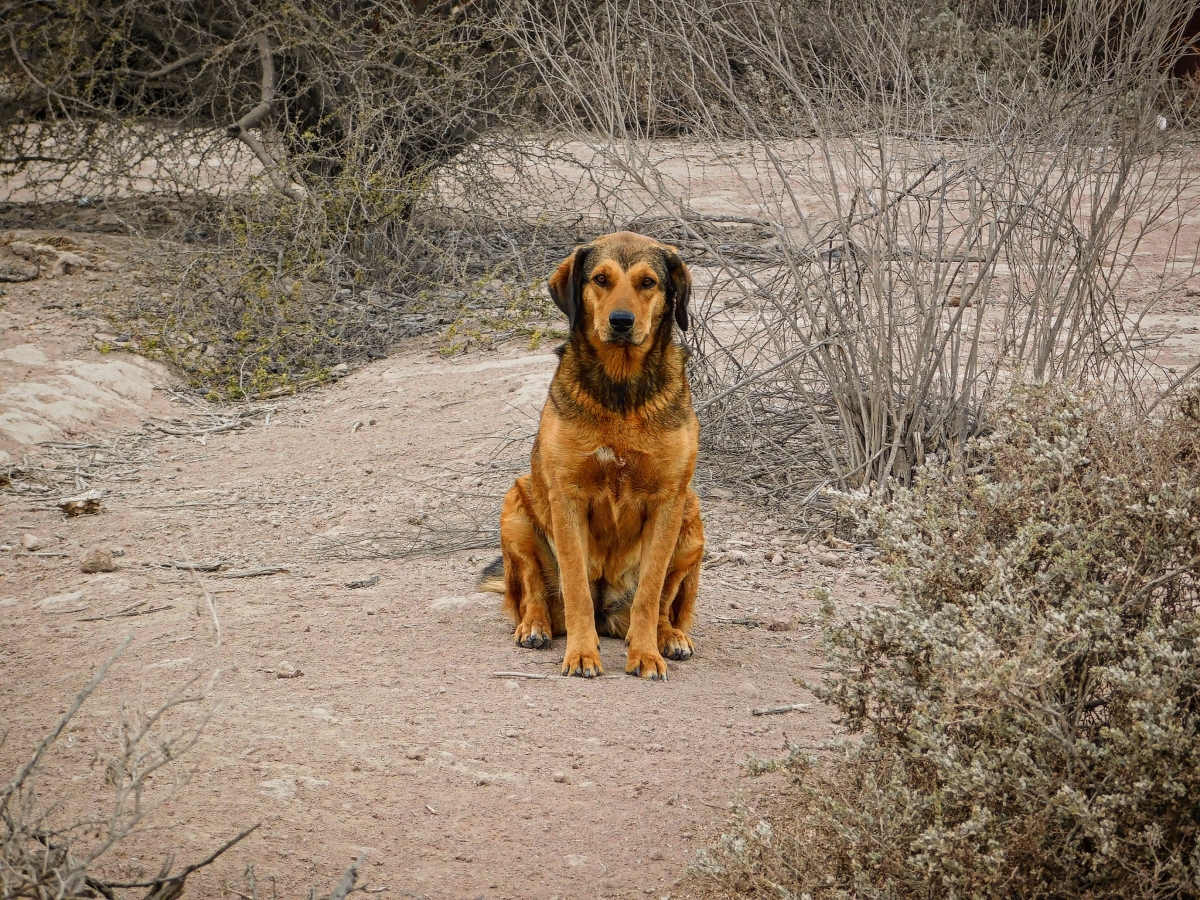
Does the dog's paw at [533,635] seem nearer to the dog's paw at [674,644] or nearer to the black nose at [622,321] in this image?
the dog's paw at [674,644]

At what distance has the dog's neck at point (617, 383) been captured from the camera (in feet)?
15.5

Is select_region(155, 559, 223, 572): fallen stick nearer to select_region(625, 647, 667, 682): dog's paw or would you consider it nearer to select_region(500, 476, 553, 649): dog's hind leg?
select_region(500, 476, 553, 649): dog's hind leg

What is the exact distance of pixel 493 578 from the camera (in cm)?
569

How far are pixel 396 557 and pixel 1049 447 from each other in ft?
13.1

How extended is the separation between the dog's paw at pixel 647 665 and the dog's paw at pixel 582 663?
12 cm

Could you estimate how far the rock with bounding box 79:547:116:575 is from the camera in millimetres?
5984

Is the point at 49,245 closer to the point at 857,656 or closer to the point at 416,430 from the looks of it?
the point at 416,430

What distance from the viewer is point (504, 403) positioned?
8.43 metres

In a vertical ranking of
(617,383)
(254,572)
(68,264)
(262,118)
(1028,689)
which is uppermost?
(262,118)

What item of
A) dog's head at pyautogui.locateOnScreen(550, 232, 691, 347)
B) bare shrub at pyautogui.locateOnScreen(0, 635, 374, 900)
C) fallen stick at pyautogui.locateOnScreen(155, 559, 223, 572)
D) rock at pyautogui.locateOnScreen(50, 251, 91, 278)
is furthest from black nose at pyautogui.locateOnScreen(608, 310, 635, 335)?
rock at pyautogui.locateOnScreen(50, 251, 91, 278)

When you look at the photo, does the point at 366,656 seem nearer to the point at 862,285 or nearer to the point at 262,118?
the point at 862,285

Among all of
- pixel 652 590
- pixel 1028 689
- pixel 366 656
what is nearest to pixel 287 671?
pixel 366 656

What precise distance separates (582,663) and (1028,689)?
2.30m

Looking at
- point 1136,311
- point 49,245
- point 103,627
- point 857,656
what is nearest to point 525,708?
point 857,656
